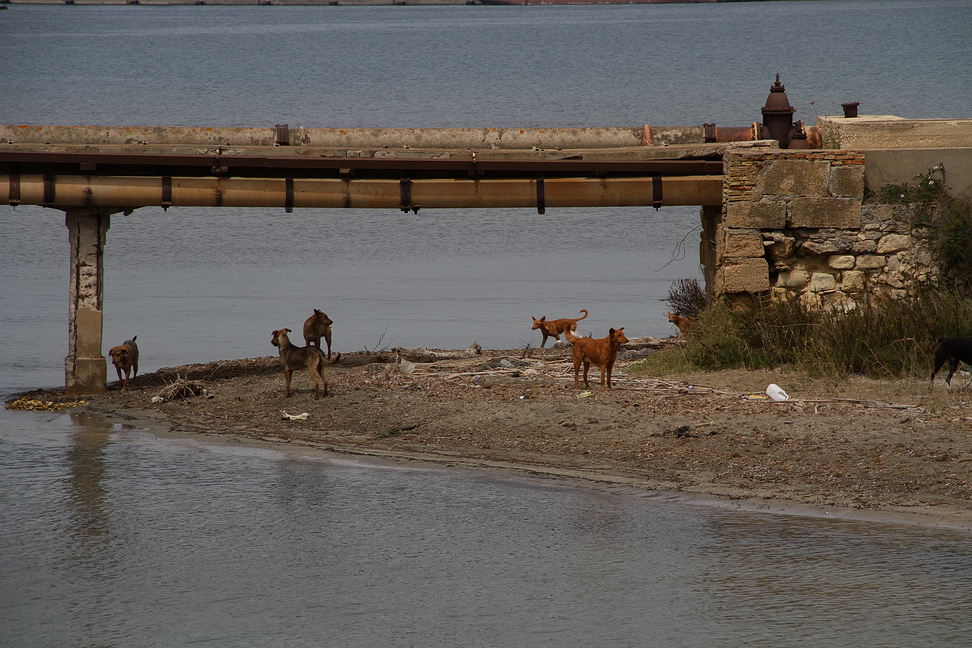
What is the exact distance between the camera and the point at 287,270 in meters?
31.5

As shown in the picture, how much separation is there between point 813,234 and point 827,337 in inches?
65.9

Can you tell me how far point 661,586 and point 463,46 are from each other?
114565mm

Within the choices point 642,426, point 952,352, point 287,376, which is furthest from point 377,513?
point 952,352

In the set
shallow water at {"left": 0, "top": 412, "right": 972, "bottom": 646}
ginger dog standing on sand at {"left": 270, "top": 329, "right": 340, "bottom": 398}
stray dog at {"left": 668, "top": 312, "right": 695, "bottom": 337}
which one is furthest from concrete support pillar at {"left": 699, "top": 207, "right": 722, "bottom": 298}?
shallow water at {"left": 0, "top": 412, "right": 972, "bottom": 646}

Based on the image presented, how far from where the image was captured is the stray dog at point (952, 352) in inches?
425

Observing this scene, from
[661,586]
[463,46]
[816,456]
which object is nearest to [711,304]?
[816,456]

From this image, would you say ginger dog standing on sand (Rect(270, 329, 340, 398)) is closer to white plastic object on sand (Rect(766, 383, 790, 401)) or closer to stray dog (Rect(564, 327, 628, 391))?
stray dog (Rect(564, 327, 628, 391))

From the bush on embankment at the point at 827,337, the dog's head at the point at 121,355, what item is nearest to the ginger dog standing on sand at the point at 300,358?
the dog's head at the point at 121,355

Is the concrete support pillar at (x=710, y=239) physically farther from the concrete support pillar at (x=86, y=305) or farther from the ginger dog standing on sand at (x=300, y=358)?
the concrete support pillar at (x=86, y=305)

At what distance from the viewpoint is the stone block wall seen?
530 inches

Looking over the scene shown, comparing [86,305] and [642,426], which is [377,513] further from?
[86,305]

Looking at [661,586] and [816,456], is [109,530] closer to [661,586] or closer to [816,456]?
[661,586]

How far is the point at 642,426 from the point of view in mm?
11102

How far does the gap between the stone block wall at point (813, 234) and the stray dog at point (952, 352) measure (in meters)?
2.34
